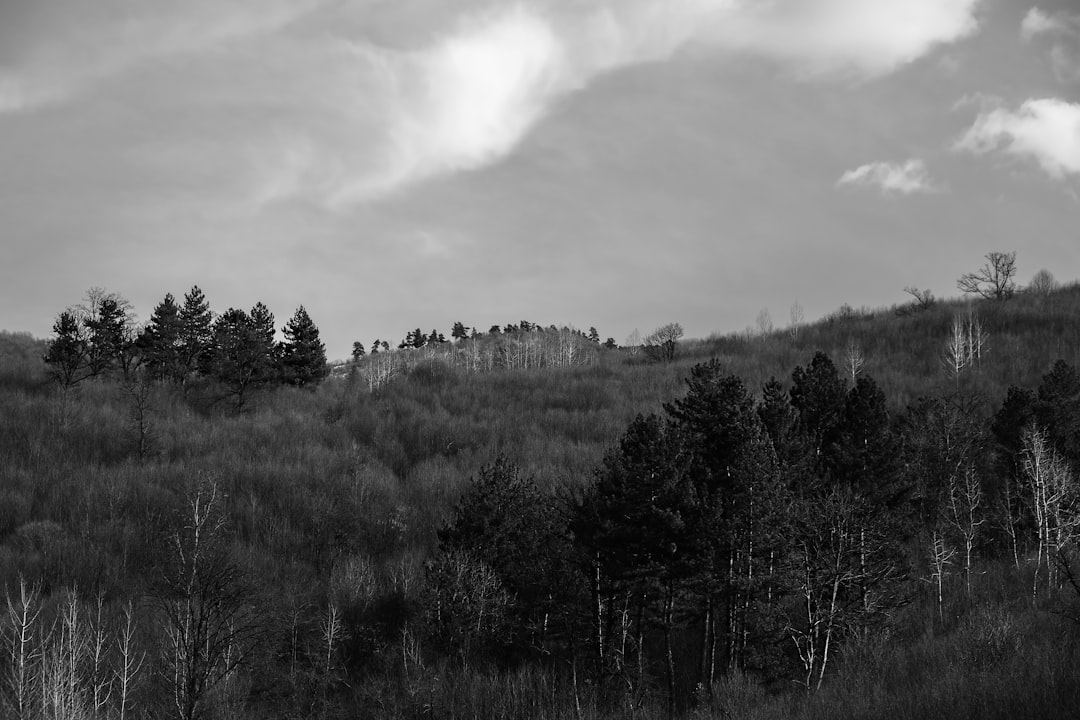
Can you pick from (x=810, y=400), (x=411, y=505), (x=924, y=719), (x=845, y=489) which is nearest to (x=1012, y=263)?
(x=810, y=400)

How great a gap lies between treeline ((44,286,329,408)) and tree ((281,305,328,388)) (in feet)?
0.37

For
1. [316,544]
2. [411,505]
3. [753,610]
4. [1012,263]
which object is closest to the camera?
[753,610]

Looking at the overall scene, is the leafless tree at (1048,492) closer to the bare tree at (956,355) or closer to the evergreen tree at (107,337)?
the bare tree at (956,355)

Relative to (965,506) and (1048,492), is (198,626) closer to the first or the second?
(965,506)

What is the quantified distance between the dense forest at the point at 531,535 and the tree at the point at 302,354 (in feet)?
1.06

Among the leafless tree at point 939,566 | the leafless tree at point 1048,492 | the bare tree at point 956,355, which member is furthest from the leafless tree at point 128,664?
the bare tree at point 956,355

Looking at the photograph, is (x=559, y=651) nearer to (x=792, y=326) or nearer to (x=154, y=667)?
(x=154, y=667)

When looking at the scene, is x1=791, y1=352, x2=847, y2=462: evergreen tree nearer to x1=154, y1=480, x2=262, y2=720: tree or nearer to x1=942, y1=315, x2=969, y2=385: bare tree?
x1=154, y1=480, x2=262, y2=720: tree

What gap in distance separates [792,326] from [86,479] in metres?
98.3

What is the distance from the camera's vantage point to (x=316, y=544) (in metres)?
66.8

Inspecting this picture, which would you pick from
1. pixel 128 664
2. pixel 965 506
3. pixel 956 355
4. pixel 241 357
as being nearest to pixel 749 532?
pixel 965 506

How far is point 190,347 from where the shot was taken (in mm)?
84250

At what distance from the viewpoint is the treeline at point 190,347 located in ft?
261

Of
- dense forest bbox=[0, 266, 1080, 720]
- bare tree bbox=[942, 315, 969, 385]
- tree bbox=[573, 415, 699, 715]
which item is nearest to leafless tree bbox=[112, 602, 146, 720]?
dense forest bbox=[0, 266, 1080, 720]
